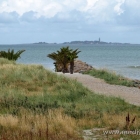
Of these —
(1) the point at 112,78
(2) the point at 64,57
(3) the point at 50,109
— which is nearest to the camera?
(3) the point at 50,109

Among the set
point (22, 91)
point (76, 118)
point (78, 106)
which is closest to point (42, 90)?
point (22, 91)

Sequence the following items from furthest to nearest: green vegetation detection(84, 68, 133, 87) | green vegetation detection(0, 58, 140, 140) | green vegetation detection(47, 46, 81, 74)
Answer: green vegetation detection(47, 46, 81, 74)
green vegetation detection(84, 68, 133, 87)
green vegetation detection(0, 58, 140, 140)

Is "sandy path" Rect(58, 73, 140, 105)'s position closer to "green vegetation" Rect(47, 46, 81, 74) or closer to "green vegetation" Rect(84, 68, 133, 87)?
"green vegetation" Rect(84, 68, 133, 87)

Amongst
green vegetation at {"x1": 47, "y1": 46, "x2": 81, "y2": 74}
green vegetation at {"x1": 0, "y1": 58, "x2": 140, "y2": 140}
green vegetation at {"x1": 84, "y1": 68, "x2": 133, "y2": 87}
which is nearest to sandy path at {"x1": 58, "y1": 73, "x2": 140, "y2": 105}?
green vegetation at {"x1": 84, "y1": 68, "x2": 133, "y2": 87}

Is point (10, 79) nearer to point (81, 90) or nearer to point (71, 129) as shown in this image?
point (81, 90)

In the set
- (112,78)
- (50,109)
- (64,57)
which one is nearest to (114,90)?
(112,78)

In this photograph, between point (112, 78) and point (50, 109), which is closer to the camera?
point (50, 109)

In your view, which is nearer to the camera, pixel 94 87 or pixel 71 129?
pixel 71 129

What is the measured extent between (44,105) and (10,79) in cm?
700

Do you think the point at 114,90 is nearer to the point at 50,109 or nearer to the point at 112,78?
the point at 112,78

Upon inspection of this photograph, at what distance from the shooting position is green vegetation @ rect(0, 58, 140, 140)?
321 inches

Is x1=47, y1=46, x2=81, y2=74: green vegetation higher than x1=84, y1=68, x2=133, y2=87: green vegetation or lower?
higher

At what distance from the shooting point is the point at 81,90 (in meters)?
16.0

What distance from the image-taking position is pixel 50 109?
10.9 metres
